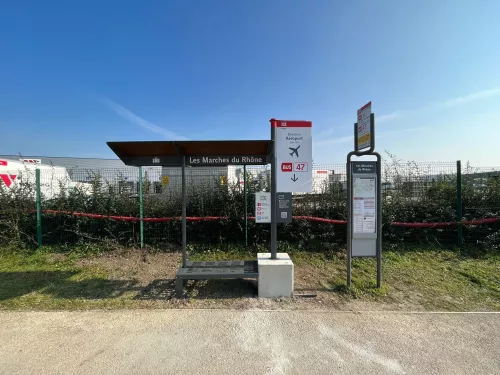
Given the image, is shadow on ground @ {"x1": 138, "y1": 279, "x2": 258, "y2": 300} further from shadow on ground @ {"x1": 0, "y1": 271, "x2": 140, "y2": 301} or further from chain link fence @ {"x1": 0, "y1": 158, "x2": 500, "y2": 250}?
chain link fence @ {"x1": 0, "y1": 158, "x2": 500, "y2": 250}

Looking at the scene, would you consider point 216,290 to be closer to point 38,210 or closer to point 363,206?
point 363,206

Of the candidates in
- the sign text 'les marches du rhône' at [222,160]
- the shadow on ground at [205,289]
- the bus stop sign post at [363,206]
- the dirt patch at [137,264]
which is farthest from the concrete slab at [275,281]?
the dirt patch at [137,264]

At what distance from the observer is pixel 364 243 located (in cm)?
440

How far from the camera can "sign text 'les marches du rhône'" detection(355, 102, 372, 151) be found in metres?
4.22

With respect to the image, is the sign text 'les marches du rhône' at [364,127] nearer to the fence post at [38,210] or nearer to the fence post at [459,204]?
the fence post at [459,204]

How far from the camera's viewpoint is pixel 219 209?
21.8 ft

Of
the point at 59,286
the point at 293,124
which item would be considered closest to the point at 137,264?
the point at 59,286

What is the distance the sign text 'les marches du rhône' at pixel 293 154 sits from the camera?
4.37 m

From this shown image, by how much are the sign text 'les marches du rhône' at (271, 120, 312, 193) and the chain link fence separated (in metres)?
2.16

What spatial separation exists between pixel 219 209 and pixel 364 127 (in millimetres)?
3833

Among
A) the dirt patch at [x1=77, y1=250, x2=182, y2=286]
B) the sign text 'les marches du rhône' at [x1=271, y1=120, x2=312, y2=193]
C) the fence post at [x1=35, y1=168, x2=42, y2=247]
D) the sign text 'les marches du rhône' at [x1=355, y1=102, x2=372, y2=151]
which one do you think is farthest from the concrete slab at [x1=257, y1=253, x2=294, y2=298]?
the fence post at [x1=35, y1=168, x2=42, y2=247]

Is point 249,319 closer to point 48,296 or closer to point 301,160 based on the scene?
point 301,160

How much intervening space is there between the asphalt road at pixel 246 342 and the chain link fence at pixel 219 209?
3.05 meters

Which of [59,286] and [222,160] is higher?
[222,160]
